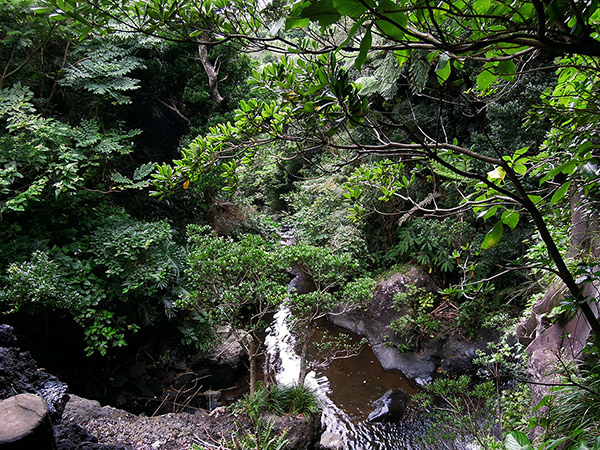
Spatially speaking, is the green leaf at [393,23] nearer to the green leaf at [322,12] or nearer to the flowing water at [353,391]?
the green leaf at [322,12]

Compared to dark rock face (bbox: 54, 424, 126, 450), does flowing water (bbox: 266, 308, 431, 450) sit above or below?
below

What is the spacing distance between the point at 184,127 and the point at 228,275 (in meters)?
4.12

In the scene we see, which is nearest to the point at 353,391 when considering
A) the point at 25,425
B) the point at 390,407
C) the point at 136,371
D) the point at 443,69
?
the point at 390,407

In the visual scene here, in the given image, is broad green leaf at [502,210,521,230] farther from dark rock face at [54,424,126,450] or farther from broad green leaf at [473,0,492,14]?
dark rock face at [54,424,126,450]

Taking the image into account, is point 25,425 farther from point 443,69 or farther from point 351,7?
point 443,69

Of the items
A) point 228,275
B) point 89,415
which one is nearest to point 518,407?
point 228,275

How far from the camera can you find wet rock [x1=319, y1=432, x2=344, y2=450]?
3.74m

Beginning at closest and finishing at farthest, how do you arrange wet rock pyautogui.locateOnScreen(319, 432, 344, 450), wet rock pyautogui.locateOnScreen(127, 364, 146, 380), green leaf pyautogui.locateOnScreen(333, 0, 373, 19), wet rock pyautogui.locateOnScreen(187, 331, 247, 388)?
green leaf pyautogui.locateOnScreen(333, 0, 373, 19) → wet rock pyautogui.locateOnScreen(319, 432, 344, 450) → wet rock pyautogui.locateOnScreen(127, 364, 146, 380) → wet rock pyautogui.locateOnScreen(187, 331, 247, 388)

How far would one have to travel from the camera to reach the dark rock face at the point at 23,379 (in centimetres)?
213

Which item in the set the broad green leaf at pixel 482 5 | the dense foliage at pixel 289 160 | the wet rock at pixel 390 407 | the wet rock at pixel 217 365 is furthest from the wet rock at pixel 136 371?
the broad green leaf at pixel 482 5

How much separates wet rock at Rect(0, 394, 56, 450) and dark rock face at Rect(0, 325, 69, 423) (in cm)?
59

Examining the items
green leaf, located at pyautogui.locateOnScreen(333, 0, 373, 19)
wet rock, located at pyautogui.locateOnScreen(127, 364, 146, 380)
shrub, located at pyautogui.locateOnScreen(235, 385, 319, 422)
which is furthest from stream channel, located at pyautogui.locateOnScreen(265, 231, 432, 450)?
green leaf, located at pyautogui.locateOnScreen(333, 0, 373, 19)

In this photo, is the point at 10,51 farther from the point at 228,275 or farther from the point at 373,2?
the point at 373,2

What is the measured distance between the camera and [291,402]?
3.63 metres
